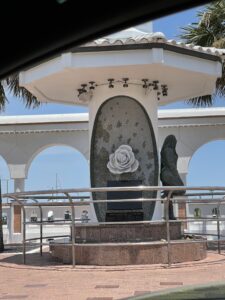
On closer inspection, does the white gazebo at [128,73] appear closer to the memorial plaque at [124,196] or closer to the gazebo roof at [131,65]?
the gazebo roof at [131,65]

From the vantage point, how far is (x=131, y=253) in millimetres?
9445

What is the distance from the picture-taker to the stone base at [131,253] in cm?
944

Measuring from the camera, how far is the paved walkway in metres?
6.86

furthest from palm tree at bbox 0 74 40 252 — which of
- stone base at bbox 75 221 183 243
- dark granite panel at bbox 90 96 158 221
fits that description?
stone base at bbox 75 221 183 243

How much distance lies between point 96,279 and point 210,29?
986 cm

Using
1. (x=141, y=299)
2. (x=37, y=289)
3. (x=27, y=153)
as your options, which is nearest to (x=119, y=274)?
(x=37, y=289)

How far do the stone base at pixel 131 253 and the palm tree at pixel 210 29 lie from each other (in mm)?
6845

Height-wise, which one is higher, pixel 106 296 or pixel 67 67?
pixel 67 67

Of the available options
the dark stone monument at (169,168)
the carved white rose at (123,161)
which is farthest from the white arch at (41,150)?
the dark stone monument at (169,168)

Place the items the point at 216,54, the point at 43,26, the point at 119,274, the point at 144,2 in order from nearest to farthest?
the point at 144,2, the point at 43,26, the point at 119,274, the point at 216,54

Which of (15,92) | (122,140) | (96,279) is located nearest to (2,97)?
(15,92)

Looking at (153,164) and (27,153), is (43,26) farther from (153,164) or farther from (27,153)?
(27,153)

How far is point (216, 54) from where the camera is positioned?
38.7ft

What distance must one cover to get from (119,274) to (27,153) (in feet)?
42.1
